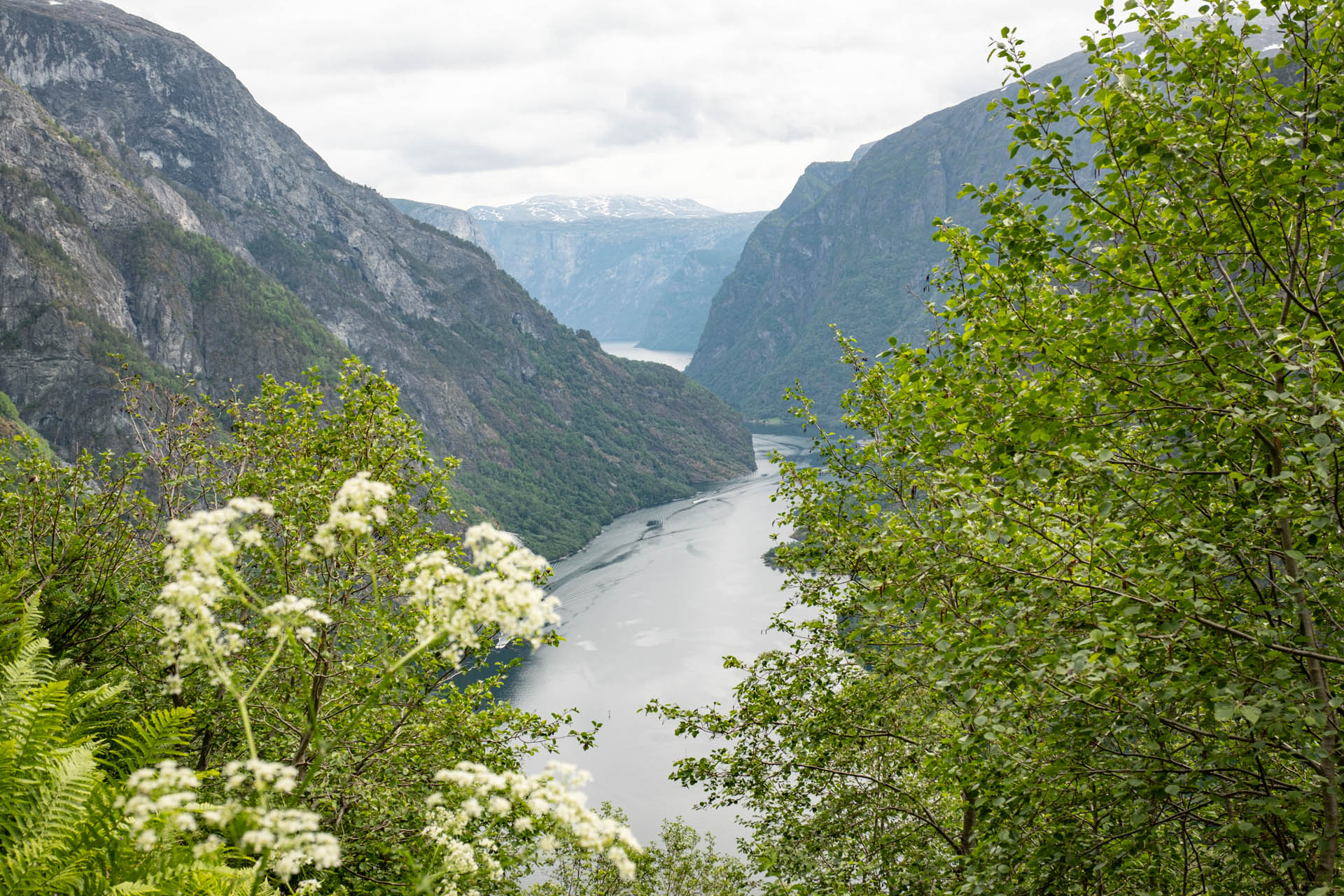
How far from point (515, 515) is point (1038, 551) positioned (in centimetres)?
17066

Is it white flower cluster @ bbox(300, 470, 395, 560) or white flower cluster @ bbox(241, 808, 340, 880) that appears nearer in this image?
white flower cluster @ bbox(241, 808, 340, 880)

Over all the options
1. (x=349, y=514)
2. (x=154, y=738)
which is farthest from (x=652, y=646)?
(x=349, y=514)

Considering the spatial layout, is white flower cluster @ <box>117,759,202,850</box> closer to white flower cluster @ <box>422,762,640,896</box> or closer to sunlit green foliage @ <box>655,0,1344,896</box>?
white flower cluster @ <box>422,762,640,896</box>

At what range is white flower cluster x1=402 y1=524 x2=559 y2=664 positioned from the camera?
2881mm

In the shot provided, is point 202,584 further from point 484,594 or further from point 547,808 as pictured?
point 547,808

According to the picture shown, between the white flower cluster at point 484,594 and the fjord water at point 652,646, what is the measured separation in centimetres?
4259

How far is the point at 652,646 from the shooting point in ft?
267

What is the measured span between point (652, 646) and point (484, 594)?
80.9m

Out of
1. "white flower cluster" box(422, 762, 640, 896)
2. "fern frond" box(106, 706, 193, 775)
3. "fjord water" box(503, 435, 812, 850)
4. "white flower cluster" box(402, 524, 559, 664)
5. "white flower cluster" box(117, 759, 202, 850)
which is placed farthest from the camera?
"fjord water" box(503, 435, 812, 850)

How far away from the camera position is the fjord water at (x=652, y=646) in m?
55.1

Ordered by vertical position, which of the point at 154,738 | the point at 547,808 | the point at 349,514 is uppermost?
the point at 349,514

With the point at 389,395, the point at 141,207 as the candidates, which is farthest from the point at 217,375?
the point at 389,395

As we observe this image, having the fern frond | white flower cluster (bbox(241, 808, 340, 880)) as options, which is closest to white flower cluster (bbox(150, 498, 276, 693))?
white flower cluster (bbox(241, 808, 340, 880))

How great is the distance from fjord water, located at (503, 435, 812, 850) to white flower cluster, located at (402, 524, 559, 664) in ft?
140
